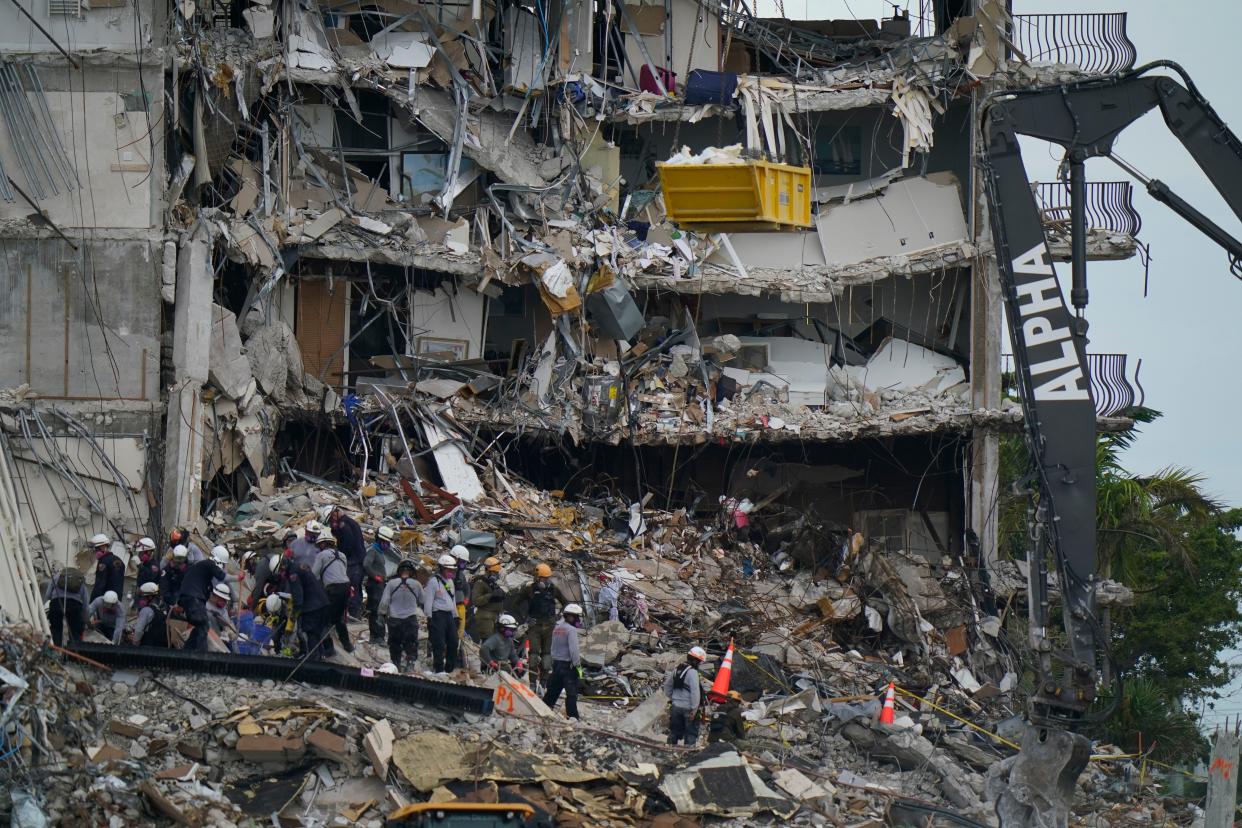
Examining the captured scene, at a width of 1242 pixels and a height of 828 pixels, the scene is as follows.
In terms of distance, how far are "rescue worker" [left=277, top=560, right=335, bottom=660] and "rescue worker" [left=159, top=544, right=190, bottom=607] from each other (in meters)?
1.04

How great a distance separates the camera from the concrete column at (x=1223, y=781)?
56.3ft

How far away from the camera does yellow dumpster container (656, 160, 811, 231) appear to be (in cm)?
2400

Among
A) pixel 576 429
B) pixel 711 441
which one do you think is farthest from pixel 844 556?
pixel 576 429

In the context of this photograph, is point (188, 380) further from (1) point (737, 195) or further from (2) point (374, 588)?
(1) point (737, 195)

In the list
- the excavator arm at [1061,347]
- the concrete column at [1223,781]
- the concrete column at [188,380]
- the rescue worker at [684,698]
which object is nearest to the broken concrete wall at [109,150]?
the concrete column at [188,380]

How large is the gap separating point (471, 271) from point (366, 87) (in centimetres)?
317

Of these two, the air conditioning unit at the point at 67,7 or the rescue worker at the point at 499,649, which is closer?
the rescue worker at the point at 499,649

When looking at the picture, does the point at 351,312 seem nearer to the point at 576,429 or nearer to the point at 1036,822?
the point at 576,429

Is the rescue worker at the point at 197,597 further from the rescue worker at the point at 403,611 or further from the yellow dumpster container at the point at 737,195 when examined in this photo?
the yellow dumpster container at the point at 737,195

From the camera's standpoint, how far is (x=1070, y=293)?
52.4 ft

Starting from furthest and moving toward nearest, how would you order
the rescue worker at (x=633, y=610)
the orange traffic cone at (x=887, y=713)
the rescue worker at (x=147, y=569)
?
the rescue worker at (x=633, y=610) < the orange traffic cone at (x=887, y=713) < the rescue worker at (x=147, y=569)

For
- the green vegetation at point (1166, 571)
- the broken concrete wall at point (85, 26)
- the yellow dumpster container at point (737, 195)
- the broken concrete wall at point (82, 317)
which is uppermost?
the broken concrete wall at point (85, 26)

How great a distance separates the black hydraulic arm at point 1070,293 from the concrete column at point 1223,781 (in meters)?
2.71

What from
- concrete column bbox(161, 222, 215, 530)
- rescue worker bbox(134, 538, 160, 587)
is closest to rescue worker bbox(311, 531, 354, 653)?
rescue worker bbox(134, 538, 160, 587)
